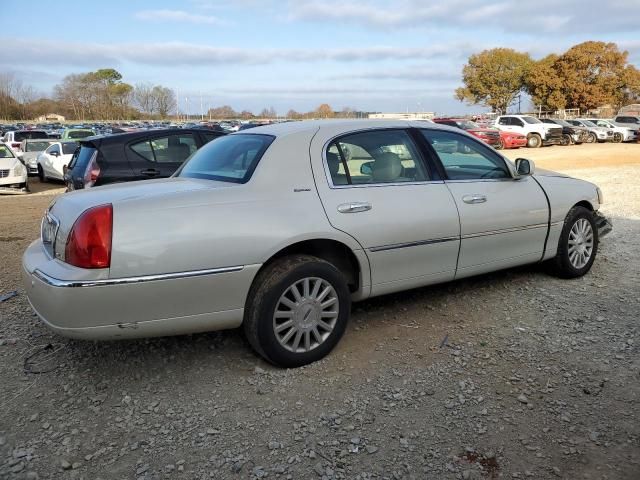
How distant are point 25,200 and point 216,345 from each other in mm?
10920

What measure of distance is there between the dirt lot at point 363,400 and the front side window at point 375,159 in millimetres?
1159

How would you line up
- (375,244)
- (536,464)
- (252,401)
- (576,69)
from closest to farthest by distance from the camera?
(536,464)
(252,401)
(375,244)
(576,69)

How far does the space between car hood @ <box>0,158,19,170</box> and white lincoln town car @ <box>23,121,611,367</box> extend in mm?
12092

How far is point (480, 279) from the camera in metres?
5.27

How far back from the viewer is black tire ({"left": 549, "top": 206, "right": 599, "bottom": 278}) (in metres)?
5.02

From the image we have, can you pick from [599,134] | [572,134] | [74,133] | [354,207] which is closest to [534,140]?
[572,134]

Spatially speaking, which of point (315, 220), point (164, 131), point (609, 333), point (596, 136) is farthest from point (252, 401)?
point (596, 136)

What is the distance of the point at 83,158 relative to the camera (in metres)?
8.10

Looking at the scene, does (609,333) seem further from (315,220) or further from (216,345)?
(216,345)

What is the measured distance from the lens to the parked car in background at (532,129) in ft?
97.9

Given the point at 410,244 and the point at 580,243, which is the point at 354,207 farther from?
the point at 580,243

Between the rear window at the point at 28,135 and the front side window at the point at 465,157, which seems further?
the rear window at the point at 28,135

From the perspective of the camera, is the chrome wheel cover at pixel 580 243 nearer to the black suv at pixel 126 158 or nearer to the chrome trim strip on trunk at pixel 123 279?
the chrome trim strip on trunk at pixel 123 279

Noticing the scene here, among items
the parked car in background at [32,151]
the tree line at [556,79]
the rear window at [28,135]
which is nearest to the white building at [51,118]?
the tree line at [556,79]
